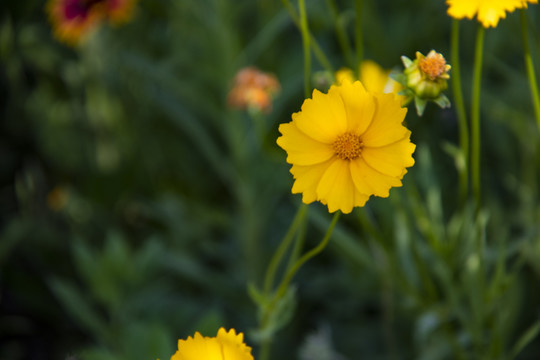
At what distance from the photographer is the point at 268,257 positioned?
136 cm

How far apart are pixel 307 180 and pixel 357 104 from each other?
0.09 m

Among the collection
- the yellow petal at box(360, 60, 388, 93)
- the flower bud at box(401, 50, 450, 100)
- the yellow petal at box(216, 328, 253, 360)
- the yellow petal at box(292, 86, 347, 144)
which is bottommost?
the yellow petal at box(216, 328, 253, 360)

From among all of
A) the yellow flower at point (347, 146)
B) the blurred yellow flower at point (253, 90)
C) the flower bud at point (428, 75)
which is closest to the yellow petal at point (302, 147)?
the yellow flower at point (347, 146)

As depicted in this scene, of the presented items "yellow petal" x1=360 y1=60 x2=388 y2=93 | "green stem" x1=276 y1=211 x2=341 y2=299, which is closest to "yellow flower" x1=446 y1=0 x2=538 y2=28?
"green stem" x1=276 y1=211 x2=341 y2=299

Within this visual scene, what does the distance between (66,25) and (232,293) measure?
2.31ft

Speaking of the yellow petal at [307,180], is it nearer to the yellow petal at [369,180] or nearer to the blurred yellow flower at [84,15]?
the yellow petal at [369,180]

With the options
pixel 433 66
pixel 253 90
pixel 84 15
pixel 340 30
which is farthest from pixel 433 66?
pixel 84 15

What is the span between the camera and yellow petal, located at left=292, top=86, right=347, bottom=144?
0.59 metres

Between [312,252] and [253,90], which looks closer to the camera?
[312,252]

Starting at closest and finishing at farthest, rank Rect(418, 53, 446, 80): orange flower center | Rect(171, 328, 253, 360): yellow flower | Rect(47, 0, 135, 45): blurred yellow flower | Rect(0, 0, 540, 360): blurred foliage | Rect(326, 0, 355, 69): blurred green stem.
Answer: Rect(171, 328, 253, 360): yellow flower → Rect(418, 53, 446, 80): orange flower center → Rect(326, 0, 355, 69): blurred green stem → Rect(0, 0, 540, 360): blurred foliage → Rect(47, 0, 135, 45): blurred yellow flower

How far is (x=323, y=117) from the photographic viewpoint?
602 millimetres

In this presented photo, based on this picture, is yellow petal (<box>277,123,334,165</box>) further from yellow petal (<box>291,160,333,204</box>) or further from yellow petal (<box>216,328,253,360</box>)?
yellow petal (<box>216,328,253,360</box>)

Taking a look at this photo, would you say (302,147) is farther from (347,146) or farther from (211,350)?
(211,350)

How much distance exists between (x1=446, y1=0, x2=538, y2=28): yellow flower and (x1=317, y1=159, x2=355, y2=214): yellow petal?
0.61 ft
